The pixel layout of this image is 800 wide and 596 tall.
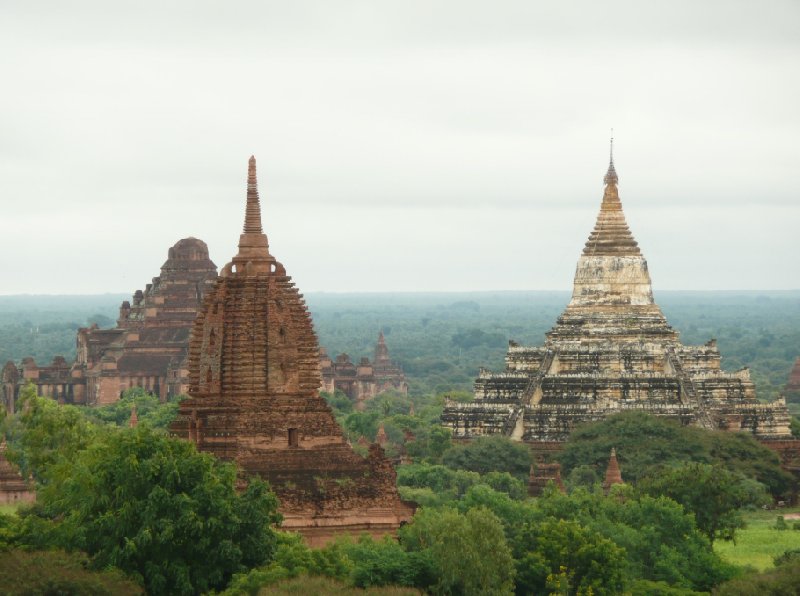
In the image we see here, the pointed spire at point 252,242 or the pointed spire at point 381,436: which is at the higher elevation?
the pointed spire at point 252,242

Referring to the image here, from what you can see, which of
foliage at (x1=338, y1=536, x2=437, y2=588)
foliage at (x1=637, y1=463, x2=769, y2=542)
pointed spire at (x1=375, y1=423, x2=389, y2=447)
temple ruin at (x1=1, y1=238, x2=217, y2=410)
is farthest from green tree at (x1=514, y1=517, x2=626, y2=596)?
temple ruin at (x1=1, y1=238, x2=217, y2=410)

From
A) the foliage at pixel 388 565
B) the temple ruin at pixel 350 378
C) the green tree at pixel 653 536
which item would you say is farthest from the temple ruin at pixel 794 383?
the foliage at pixel 388 565

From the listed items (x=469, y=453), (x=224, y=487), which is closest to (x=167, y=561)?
(x=224, y=487)

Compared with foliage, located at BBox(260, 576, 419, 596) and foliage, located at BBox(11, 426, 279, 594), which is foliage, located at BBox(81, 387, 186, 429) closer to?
foliage, located at BBox(11, 426, 279, 594)

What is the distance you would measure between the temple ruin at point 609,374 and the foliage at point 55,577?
135 ft

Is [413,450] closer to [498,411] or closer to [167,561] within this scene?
[498,411]

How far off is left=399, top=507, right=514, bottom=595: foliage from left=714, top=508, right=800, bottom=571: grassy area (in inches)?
371

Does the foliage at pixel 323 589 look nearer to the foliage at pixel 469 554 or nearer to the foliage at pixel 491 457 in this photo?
the foliage at pixel 469 554

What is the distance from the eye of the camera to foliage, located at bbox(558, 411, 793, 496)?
247ft

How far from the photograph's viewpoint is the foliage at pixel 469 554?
44.9 metres

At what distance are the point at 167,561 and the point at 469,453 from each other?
34550 mm

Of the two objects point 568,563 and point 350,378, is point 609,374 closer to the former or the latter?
point 568,563

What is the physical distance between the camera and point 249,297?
5206 cm

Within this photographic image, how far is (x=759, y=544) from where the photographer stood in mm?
60438
